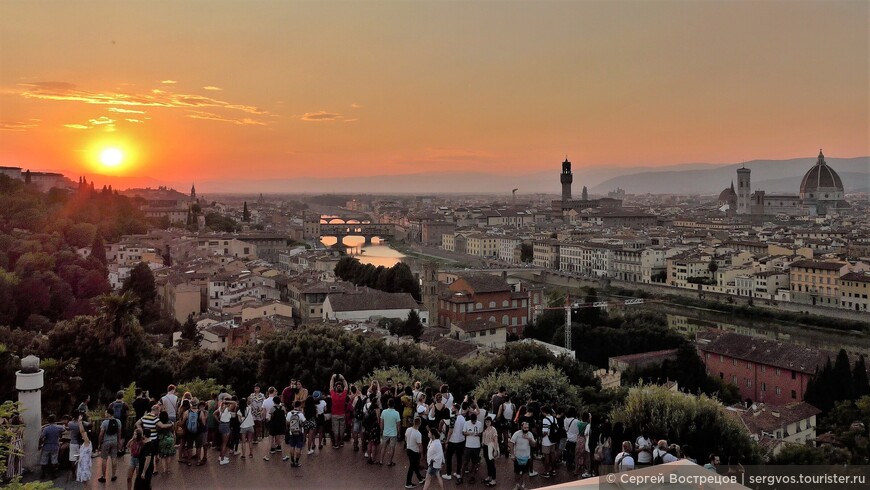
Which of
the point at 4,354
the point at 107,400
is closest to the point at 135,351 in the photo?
the point at 107,400

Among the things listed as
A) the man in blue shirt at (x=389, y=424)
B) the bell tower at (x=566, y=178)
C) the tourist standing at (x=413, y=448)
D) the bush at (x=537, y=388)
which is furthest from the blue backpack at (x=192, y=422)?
the bell tower at (x=566, y=178)

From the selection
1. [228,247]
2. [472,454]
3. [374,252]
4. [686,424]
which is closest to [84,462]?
[472,454]

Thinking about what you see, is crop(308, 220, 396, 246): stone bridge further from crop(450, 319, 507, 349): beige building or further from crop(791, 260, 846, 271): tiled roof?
crop(450, 319, 507, 349): beige building

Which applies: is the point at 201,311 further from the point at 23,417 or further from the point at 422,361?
the point at 23,417

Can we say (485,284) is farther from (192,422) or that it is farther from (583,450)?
(192,422)

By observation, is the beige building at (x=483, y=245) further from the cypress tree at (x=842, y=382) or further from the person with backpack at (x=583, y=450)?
the person with backpack at (x=583, y=450)

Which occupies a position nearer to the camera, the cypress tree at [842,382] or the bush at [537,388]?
the bush at [537,388]
